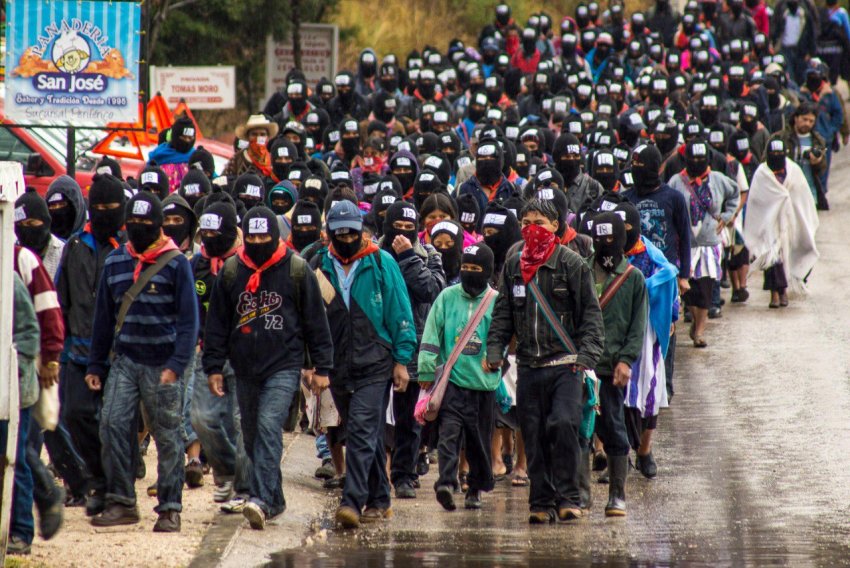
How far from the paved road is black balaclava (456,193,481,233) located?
7.00ft

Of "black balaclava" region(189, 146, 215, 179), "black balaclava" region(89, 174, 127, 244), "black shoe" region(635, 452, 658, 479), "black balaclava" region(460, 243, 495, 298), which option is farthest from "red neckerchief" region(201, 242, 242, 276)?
"black balaclava" region(189, 146, 215, 179)

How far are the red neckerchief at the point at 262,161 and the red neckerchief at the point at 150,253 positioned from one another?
22.7 ft

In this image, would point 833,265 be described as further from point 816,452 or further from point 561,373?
point 561,373

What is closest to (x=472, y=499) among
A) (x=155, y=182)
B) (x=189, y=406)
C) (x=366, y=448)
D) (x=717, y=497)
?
(x=366, y=448)

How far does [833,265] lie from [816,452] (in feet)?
32.8


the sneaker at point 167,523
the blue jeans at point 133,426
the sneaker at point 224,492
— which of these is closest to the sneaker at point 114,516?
the blue jeans at point 133,426

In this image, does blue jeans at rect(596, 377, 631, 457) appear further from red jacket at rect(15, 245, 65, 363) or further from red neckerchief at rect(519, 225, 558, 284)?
red jacket at rect(15, 245, 65, 363)

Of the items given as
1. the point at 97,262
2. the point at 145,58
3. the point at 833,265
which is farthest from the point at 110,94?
the point at 833,265

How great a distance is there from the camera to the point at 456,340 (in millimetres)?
10648

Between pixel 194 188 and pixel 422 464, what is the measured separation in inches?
121

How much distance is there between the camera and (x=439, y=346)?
1070 centimetres

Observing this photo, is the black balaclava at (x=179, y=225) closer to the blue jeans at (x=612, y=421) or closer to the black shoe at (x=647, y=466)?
the blue jeans at (x=612, y=421)

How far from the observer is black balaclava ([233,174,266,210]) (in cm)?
1366

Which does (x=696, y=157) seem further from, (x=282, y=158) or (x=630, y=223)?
(x=630, y=223)
